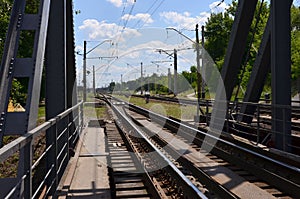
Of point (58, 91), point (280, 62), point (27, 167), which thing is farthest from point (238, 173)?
point (27, 167)

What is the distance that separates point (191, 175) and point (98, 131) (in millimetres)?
7557

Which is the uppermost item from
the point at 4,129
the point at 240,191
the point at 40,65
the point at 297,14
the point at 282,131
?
the point at 297,14

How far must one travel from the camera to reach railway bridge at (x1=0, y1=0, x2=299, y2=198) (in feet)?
11.7

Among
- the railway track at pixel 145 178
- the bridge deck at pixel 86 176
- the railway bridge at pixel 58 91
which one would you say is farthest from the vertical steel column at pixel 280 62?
the bridge deck at pixel 86 176

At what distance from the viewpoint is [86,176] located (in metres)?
6.79

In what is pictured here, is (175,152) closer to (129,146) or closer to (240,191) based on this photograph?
(129,146)

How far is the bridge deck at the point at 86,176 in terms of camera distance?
573 centimetres

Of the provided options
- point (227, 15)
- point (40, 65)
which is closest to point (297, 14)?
point (227, 15)

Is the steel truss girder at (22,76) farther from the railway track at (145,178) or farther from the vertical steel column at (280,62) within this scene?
the vertical steel column at (280,62)

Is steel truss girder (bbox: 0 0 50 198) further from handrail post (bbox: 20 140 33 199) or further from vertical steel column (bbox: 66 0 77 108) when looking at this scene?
vertical steel column (bbox: 66 0 77 108)

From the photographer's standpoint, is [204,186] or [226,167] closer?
[204,186]

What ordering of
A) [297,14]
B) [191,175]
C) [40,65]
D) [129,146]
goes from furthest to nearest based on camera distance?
[297,14]
[129,146]
[191,175]
[40,65]

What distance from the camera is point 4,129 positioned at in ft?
11.7

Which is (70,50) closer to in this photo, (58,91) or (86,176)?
(58,91)
